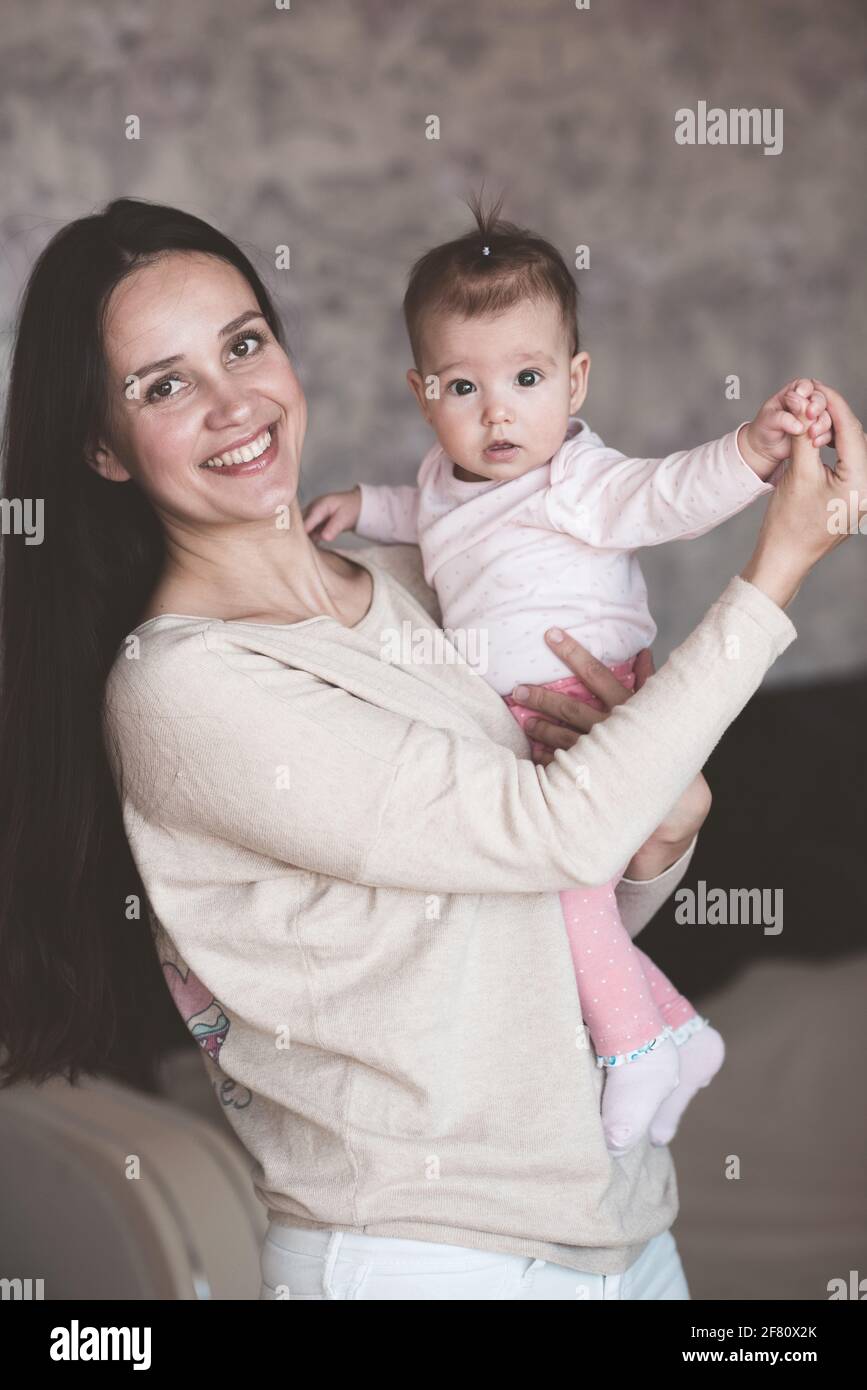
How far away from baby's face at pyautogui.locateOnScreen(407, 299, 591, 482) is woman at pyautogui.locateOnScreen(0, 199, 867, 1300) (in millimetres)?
216

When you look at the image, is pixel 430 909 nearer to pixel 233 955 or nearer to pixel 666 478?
pixel 233 955

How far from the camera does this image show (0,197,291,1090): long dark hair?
161 cm

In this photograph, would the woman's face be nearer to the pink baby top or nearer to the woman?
the woman


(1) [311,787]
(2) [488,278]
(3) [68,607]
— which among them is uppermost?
(2) [488,278]

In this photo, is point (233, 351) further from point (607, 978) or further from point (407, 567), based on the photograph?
point (607, 978)

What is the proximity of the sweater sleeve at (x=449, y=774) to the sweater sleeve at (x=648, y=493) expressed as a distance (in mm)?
176

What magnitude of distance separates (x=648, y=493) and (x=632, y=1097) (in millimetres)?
659

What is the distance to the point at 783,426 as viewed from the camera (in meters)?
1.52

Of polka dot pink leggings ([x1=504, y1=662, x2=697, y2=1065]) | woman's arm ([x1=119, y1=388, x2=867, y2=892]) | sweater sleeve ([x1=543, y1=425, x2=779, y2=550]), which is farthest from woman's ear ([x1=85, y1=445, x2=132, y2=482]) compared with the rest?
polka dot pink leggings ([x1=504, y1=662, x2=697, y2=1065])

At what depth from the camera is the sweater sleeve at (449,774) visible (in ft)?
4.63

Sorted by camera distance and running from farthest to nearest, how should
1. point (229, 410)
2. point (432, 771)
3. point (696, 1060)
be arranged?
1. point (696, 1060)
2. point (229, 410)
3. point (432, 771)

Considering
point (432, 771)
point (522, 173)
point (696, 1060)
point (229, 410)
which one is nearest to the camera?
point (432, 771)

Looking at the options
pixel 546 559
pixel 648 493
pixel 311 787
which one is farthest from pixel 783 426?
pixel 311 787

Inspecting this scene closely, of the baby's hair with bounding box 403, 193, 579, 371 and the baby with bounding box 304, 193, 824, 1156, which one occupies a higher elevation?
the baby's hair with bounding box 403, 193, 579, 371
